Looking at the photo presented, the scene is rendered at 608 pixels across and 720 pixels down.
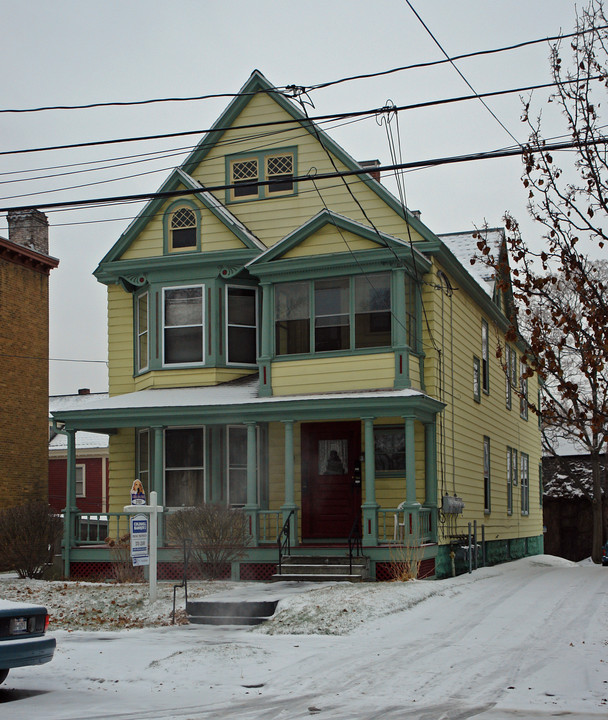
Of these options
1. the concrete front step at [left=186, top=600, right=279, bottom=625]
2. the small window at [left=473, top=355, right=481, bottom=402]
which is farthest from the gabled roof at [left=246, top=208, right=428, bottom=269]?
the concrete front step at [left=186, top=600, right=279, bottom=625]

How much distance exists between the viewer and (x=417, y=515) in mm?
18094

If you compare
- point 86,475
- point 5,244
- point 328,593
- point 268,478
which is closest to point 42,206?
point 328,593

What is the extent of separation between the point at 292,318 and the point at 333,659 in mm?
10043

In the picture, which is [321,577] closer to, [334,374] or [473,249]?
[334,374]

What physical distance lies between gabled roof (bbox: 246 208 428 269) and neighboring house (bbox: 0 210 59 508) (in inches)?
481

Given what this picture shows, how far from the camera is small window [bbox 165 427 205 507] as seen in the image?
67.8 feet

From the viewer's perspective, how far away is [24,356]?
2970 cm

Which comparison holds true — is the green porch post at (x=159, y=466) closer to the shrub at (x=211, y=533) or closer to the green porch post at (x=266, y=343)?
the shrub at (x=211, y=533)

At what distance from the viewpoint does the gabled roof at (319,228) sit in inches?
738

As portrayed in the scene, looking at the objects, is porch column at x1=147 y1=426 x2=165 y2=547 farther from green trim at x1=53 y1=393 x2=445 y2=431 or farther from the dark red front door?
the dark red front door

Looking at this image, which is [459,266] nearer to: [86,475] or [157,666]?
[157,666]

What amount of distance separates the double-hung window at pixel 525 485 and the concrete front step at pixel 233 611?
18391mm

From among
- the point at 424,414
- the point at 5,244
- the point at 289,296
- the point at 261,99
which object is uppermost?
the point at 261,99

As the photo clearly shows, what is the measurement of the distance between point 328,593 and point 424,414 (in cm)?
546
